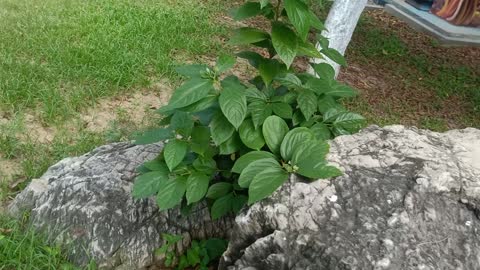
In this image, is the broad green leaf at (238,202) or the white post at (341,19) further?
the white post at (341,19)

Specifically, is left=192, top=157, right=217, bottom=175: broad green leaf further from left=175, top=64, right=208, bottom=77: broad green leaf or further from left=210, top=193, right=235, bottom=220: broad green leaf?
left=175, top=64, right=208, bottom=77: broad green leaf

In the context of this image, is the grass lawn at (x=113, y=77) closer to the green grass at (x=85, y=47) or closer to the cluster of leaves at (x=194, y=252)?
the green grass at (x=85, y=47)

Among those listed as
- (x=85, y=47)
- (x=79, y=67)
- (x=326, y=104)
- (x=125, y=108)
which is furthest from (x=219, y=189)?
(x=85, y=47)

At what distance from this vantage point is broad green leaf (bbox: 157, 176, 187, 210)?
7.25 feet

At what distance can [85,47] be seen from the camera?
4.88 meters

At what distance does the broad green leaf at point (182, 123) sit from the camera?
7.70ft

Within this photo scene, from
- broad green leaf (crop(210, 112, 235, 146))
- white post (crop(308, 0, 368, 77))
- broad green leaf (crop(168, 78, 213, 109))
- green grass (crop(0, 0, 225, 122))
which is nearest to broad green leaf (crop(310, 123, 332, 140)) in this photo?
broad green leaf (crop(210, 112, 235, 146))

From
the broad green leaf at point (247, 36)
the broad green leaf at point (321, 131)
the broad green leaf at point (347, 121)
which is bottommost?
the broad green leaf at point (321, 131)

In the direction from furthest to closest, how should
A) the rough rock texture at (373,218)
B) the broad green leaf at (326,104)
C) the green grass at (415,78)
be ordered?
the green grass at (415,78) < the broad green leaf at (326,104) < the rough rock texture at (373,218)

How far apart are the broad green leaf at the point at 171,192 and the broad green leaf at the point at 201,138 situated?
0.14 m

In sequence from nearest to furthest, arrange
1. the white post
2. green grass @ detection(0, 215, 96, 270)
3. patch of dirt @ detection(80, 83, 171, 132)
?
green grass @ detection(0, 215, 96, 270)
patch of dirt @ detection(80, 83, 171, 132)
the white post

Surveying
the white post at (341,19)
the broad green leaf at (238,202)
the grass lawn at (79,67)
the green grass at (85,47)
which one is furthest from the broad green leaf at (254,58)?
the white post at (341,19)

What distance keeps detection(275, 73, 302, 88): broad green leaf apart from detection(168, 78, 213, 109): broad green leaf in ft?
1.16

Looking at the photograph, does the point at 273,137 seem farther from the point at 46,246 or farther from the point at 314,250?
the point at 46,246
